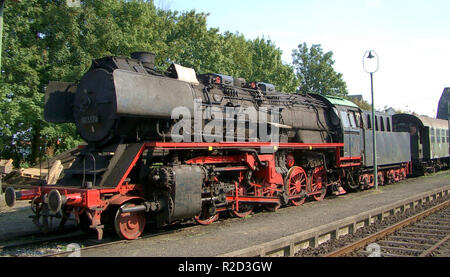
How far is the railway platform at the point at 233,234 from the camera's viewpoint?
6.70 m

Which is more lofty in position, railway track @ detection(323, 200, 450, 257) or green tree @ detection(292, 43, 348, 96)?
green tree @ detection(292, 43, 348, 96)

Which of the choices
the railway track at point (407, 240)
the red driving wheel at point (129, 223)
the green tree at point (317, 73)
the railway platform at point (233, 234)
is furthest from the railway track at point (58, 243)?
the green tree at point (317, 73)

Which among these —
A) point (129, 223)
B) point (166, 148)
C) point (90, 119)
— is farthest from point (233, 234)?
point (90, 119)

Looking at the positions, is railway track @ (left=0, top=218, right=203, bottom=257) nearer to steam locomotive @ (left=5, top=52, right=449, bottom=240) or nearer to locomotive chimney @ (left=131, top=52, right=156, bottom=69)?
steam locomotive @ (left=5, top=52, right=449, bottom=240)

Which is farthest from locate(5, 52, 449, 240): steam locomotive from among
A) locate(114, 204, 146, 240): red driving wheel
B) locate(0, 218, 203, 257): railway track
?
locate(0, 218, 203, 257): railway track

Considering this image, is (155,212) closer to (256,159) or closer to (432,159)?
(256,159)

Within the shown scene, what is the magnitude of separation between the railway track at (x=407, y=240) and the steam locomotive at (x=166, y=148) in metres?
3.34

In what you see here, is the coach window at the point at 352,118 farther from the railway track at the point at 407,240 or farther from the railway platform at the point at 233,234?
the railway track at the point at 407,240

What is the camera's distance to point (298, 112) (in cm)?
1270

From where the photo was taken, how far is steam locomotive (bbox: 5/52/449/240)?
736 cm

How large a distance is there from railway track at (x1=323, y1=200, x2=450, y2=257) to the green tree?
35111mm

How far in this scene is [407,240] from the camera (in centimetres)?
790

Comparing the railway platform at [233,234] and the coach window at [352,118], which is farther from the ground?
the coach window at [352,118]

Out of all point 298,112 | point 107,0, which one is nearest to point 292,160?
point 298,112
